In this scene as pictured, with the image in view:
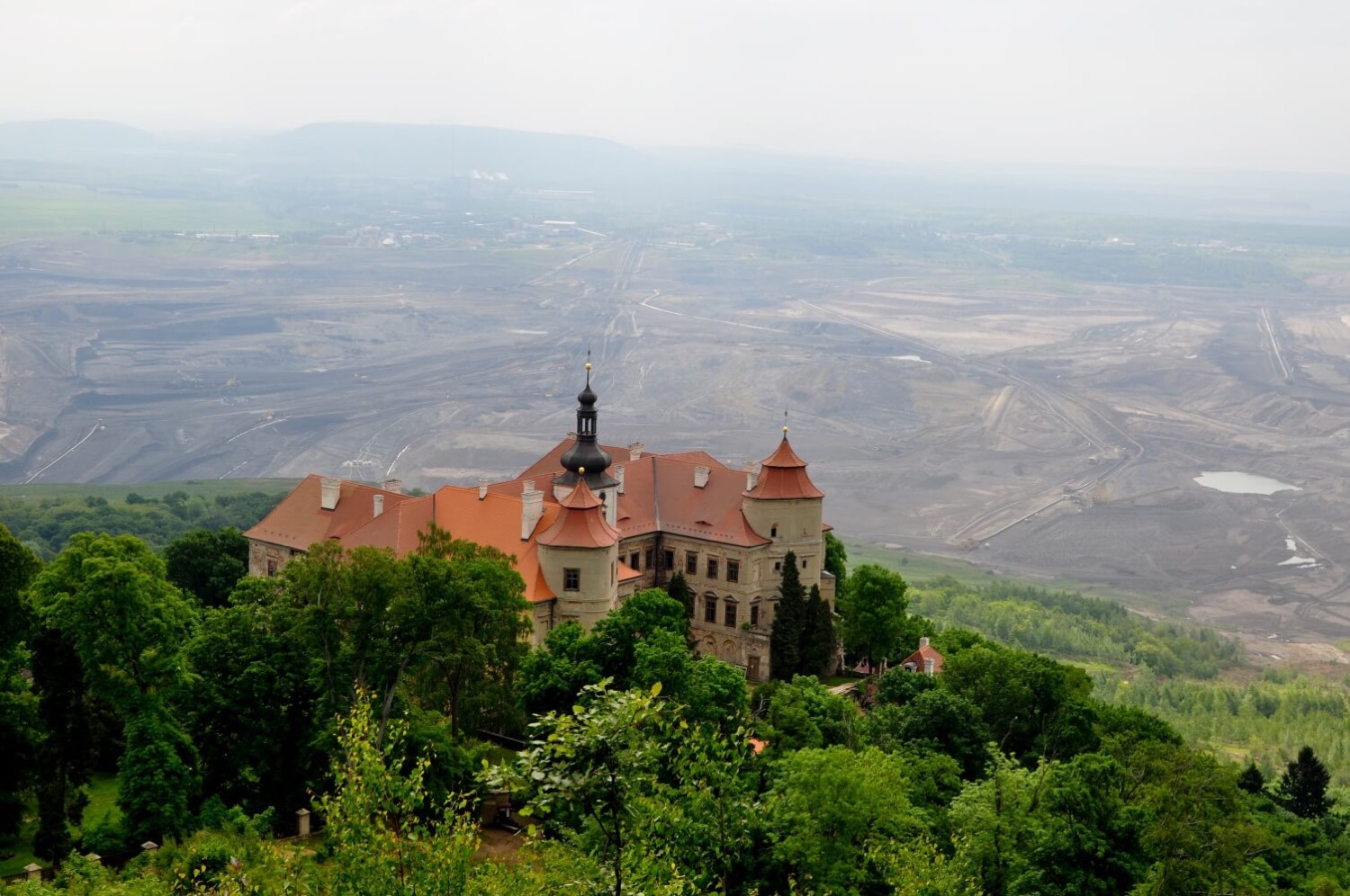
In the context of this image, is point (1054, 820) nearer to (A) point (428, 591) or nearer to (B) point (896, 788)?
(B) point (896, 788)

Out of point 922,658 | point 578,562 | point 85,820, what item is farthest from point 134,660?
point 922,658

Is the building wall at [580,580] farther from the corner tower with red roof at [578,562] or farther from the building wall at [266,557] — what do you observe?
the building wall at [266,557]

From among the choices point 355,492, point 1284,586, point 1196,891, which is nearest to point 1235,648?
point 1284,586

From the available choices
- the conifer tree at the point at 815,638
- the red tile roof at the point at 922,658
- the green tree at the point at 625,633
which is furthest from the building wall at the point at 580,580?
the red tile roof at the point at 922,658

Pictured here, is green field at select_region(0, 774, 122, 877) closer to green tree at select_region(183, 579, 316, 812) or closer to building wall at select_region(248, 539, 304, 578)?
green tree at select_region(183, 579, 316, 812)

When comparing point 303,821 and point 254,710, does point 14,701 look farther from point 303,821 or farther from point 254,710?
point 303,821

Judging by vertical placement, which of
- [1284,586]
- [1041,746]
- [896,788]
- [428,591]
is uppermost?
[428,591]
